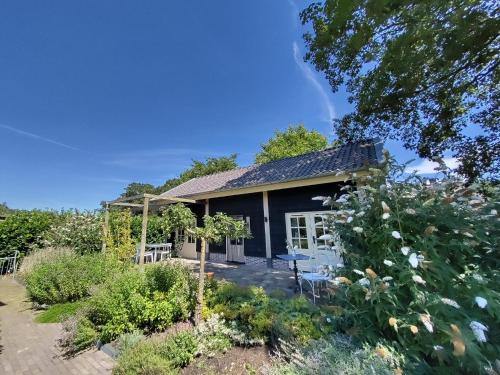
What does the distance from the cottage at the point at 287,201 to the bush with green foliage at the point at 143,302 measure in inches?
180

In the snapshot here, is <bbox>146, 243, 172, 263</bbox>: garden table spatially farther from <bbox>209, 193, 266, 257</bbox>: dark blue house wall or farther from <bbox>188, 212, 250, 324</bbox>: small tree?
<bbox>188, 212, 250, 324</bbox>: small tree

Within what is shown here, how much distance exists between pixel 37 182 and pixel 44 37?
50.6 feet

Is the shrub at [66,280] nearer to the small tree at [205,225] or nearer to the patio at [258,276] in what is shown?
the patio at [258,276]

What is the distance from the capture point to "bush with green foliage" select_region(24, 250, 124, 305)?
5.39 metres

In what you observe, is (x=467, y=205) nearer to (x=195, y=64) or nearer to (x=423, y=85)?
(x=423, y=85)

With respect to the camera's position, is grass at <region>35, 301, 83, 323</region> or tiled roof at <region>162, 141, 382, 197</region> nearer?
grass at <region>35, 301, 83, 323</region>

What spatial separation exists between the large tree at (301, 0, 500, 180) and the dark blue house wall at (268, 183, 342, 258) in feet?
11.5

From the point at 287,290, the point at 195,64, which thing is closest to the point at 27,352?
the point at 287,290

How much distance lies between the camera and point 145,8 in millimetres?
6309

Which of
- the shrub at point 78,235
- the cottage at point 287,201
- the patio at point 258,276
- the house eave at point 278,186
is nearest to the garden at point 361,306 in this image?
the patio at point 258,276

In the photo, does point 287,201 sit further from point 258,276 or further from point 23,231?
point 23,231

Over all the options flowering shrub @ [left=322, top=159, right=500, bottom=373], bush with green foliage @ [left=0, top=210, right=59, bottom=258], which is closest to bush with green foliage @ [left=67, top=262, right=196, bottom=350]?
flowering shrub @ [left=322, top=159, right=500, bottom=373]

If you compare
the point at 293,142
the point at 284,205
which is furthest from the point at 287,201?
the point at 293,142

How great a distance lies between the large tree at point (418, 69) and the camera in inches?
217
